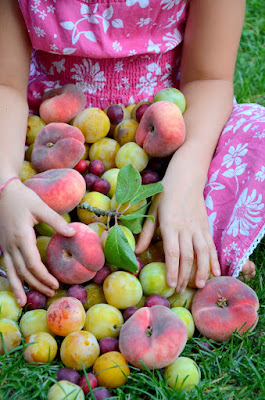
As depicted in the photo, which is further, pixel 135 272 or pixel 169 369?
pixel 135 272

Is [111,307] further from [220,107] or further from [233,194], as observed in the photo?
[220,107]

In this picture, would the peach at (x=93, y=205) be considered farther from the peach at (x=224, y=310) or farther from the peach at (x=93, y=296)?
the peach at (x=224, y=310)

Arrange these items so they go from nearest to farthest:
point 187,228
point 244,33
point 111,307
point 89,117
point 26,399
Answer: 1. point 26,399
2. point 111,307
3. point 187,228
4. point 89,117
5. point 244,33

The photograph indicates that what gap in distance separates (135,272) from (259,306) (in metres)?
0.33

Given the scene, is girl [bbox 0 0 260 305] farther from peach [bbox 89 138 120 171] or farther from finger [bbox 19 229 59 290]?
peach [bbox 89 138 120 171]

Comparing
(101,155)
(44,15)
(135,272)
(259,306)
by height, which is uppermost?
(44,15)

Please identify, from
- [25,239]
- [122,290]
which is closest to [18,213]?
[25,239]

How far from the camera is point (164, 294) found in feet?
3.58

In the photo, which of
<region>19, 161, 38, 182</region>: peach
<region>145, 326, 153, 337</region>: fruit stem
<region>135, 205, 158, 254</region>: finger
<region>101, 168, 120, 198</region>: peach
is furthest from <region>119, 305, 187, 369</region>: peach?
<region>19, 161, 38, 182</region>: peach

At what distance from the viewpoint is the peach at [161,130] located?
1203 mm

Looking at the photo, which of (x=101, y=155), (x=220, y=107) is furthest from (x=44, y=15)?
(x=220, y=107)

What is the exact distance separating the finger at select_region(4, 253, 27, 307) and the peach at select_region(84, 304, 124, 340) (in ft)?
0.48

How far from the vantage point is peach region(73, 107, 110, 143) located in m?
1.29

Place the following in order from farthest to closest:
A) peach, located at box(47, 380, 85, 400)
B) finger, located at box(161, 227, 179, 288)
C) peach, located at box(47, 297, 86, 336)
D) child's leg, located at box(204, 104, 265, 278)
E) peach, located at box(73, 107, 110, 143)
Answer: peach, located at box(73, 107, 110, 143)
child's leg, located at box(204, 104, 265, 278)
finger, located at box(161, 227, 179, 288)
peach, located at box(47, 297, 86, 336)
peach, located at box(47, 380, 85, 400)
